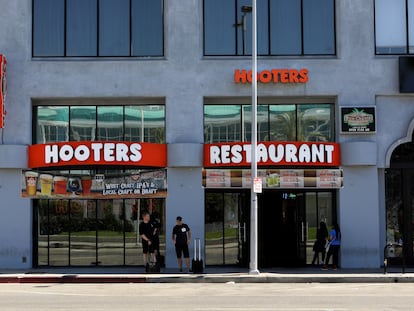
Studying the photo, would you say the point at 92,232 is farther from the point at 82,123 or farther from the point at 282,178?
the point at 282,178

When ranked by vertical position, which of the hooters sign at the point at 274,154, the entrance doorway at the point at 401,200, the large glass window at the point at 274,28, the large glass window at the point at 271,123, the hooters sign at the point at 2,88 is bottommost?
the entrance doorway at the point at 401,200

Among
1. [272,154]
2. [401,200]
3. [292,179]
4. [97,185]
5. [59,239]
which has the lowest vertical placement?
[59,239]

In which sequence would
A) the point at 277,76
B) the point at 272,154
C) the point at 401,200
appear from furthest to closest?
the point at 401,200
the point at 277,76
the point at 272,154

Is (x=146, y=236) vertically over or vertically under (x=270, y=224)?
under

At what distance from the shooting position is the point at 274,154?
22922mm

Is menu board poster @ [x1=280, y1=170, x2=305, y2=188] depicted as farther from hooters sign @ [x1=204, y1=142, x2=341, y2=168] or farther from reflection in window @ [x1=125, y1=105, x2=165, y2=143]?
reflection in window @ [x1=125, y1=105, x2=165, y2=143]

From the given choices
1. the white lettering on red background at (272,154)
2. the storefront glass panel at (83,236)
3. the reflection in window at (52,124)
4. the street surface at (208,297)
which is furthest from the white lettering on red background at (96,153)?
the street surface at (208,297)

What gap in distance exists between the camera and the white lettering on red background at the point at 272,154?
75.0 feet

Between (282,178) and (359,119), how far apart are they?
3392mm

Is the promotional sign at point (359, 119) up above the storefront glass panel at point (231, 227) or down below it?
above

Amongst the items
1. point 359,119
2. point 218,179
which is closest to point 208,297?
point 218,179

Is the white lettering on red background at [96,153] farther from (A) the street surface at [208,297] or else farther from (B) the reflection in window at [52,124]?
(A) the street surface at [208,297]

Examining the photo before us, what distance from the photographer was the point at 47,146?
75.0 ft

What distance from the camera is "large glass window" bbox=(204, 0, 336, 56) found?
78.6 feet
